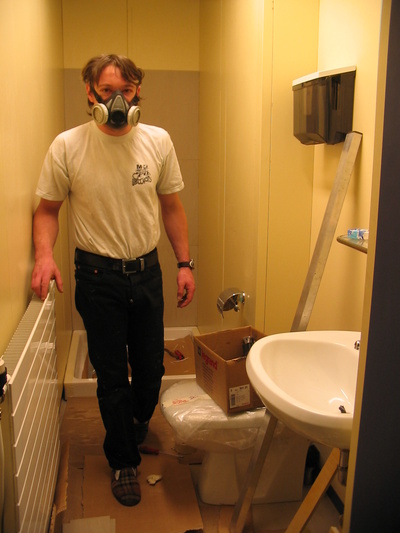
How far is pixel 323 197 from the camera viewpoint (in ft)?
6.77

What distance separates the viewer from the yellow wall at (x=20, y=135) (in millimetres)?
1401

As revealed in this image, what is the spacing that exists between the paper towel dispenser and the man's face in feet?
1.95

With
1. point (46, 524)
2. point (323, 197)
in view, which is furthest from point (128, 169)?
point (46, 524)

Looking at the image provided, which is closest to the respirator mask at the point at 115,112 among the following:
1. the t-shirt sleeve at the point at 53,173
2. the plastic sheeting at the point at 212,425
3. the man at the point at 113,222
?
the man at the point at 113,222

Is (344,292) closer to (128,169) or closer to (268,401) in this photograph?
(268,401)

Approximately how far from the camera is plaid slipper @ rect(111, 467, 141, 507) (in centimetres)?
201

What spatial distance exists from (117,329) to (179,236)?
50 centimetres

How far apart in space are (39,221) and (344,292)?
1.09 meters

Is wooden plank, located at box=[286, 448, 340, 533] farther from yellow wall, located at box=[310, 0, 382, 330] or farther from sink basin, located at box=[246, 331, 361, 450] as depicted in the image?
yellow wall, located at box=[310, 0, 382, 330]

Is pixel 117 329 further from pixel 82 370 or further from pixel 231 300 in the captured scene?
pixel 82 370

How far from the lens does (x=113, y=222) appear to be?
6.47ft

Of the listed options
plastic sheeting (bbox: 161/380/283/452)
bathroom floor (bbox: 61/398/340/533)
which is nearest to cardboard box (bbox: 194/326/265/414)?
plastic sheeting (bbox: 161/380/283/452)

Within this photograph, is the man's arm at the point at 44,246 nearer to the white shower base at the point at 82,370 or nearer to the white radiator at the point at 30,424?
the white radiator at the point at 30,424

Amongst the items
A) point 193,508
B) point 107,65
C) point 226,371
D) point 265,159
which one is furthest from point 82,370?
point 107,65
